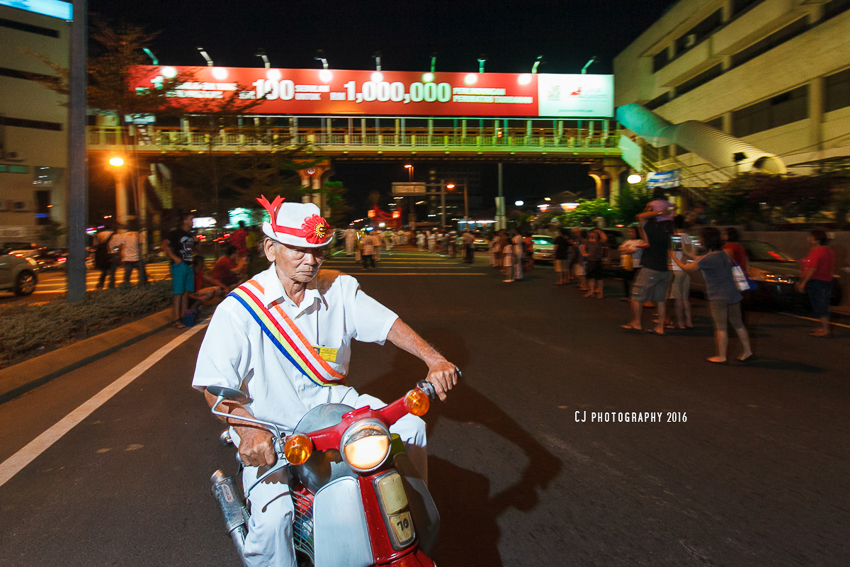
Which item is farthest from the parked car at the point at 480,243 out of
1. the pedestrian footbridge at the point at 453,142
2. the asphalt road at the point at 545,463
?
the asphalt road at the point at 545,463

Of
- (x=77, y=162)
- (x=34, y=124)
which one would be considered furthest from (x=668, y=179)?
(x=34, y=124)

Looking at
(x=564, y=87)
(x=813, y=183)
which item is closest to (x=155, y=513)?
(x=813, y=183)

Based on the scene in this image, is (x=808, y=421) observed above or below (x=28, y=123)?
below

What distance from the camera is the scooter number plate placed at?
1.94 m

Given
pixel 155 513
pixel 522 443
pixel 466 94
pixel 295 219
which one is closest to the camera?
pixel 295 219

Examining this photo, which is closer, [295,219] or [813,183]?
[295,219]

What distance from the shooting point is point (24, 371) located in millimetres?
6918

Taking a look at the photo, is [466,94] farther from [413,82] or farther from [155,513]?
[155,513]

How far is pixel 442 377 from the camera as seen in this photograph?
240 centimetres

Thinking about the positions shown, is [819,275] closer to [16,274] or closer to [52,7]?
[52,7]

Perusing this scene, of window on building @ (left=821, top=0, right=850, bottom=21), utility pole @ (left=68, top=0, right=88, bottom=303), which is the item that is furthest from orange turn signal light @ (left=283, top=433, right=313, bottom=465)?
window on building @ (left=821, top=0, right=850, bottom=21)

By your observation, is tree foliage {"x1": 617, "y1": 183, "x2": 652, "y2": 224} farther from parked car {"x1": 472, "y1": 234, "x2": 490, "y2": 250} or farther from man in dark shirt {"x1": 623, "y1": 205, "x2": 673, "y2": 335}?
man in dark shirt {"x1": 623, "y1": 205, "x2": 673, "y2": 335}

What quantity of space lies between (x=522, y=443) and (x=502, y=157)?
40.5m

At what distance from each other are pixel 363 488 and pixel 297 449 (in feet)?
0.82
